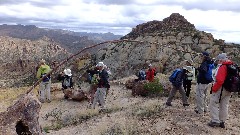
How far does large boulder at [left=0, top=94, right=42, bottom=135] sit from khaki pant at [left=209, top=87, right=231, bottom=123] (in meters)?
5.14

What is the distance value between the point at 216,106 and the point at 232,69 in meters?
1.17

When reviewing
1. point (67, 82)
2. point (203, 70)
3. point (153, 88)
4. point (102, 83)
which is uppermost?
point (203, 70)

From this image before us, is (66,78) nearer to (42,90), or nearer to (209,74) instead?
(42,90)

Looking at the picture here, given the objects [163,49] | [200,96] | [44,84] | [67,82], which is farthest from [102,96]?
[163,49]

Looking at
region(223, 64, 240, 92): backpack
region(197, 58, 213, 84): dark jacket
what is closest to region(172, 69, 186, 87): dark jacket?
region(197, 58, 213, 84): dark jacket

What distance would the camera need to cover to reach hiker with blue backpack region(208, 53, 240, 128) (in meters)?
8.91

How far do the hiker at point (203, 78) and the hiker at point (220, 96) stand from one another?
103 cm

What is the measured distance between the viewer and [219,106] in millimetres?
9555

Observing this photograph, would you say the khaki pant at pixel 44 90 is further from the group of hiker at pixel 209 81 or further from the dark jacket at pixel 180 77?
the dark jacket at pixel 180 77

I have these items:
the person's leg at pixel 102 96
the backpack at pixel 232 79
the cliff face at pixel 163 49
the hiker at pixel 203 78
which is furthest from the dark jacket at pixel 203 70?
the cliff face at pixel 163 49

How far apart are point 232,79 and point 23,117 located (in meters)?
5.32

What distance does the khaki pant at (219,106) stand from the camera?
30.5ft

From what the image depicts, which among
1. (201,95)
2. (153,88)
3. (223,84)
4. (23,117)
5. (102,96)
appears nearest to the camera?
(23,117)

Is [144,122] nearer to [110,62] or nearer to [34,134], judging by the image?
[34,134]
